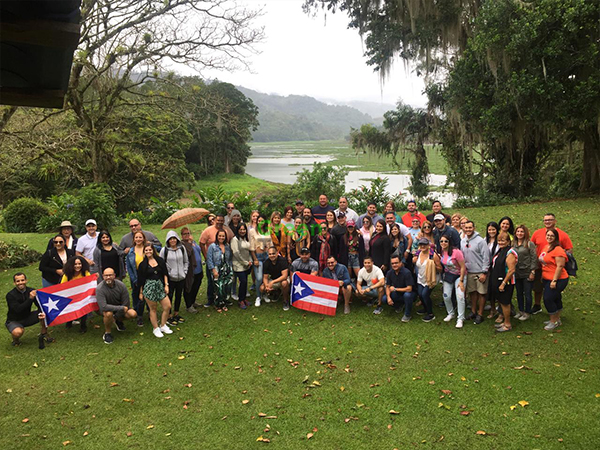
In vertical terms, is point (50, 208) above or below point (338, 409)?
above

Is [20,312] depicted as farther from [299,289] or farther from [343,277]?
[343,277]

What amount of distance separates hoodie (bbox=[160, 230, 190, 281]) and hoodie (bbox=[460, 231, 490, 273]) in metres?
4.62

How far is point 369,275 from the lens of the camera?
7.75 metres

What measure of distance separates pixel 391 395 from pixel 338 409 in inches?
27.7

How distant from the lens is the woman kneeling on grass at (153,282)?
701cm

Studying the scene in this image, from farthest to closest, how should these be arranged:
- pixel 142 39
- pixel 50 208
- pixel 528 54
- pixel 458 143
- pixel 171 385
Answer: pixel 458 143, pixel 50 208, pixel 142 39, pixel 528 54, pixel 171 385

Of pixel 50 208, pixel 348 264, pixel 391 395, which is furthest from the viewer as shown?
pixel 50 208

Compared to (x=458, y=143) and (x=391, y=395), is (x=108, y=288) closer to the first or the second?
(x=391, y=395)

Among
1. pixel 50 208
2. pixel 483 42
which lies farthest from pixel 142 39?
pixel 483 42

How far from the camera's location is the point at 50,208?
16641 millimetres

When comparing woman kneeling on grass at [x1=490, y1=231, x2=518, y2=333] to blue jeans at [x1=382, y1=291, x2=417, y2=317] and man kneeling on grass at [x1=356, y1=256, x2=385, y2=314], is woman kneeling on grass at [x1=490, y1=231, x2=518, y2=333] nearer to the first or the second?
blue jeans at [x1=382, y1=291, x2=417, y2=317]

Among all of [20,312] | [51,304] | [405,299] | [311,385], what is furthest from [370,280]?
[20,312]

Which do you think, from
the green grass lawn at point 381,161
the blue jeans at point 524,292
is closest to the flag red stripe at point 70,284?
the blue jeans at point 524,292

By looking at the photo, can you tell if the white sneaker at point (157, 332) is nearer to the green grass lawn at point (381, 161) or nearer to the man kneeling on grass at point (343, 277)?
the man kneeling on grass at point (343, 277)
